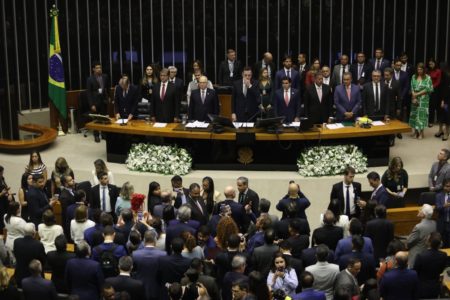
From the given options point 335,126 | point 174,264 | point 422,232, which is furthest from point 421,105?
point 174,264

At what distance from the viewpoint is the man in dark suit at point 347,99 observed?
15261 mm

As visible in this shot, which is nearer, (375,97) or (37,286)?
(37,286)

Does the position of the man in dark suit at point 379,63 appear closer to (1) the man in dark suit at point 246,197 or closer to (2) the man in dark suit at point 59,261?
(1) the man in dark suit at point 246,197

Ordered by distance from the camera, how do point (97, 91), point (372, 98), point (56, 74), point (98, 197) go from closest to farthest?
point (98, 197), point (372, 98), point (97, 91), point (56, 74)

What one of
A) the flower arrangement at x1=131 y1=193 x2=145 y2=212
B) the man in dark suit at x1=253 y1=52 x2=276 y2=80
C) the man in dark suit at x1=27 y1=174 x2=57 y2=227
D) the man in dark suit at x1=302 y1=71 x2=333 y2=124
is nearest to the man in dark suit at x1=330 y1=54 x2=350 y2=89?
the man in dark suit at x1=253 y1=52 x2=276 y2=80

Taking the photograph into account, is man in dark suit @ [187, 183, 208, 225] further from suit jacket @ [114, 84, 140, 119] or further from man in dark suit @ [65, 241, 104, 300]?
suit jacket @ [114, 84, 140, 119]

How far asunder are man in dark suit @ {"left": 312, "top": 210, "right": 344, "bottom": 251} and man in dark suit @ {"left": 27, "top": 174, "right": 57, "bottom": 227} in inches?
137

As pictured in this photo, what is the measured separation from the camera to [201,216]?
36.7 ft

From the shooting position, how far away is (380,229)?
34.5 ft

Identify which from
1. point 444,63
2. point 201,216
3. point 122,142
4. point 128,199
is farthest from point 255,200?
point 444,63

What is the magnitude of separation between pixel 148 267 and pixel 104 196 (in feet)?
8.13

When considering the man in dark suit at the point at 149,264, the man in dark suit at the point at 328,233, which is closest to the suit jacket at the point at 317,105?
the man in dark suit at the point at 328,233

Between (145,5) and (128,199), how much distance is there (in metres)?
8.58

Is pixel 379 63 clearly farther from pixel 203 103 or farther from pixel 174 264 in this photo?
pixel 174 264
